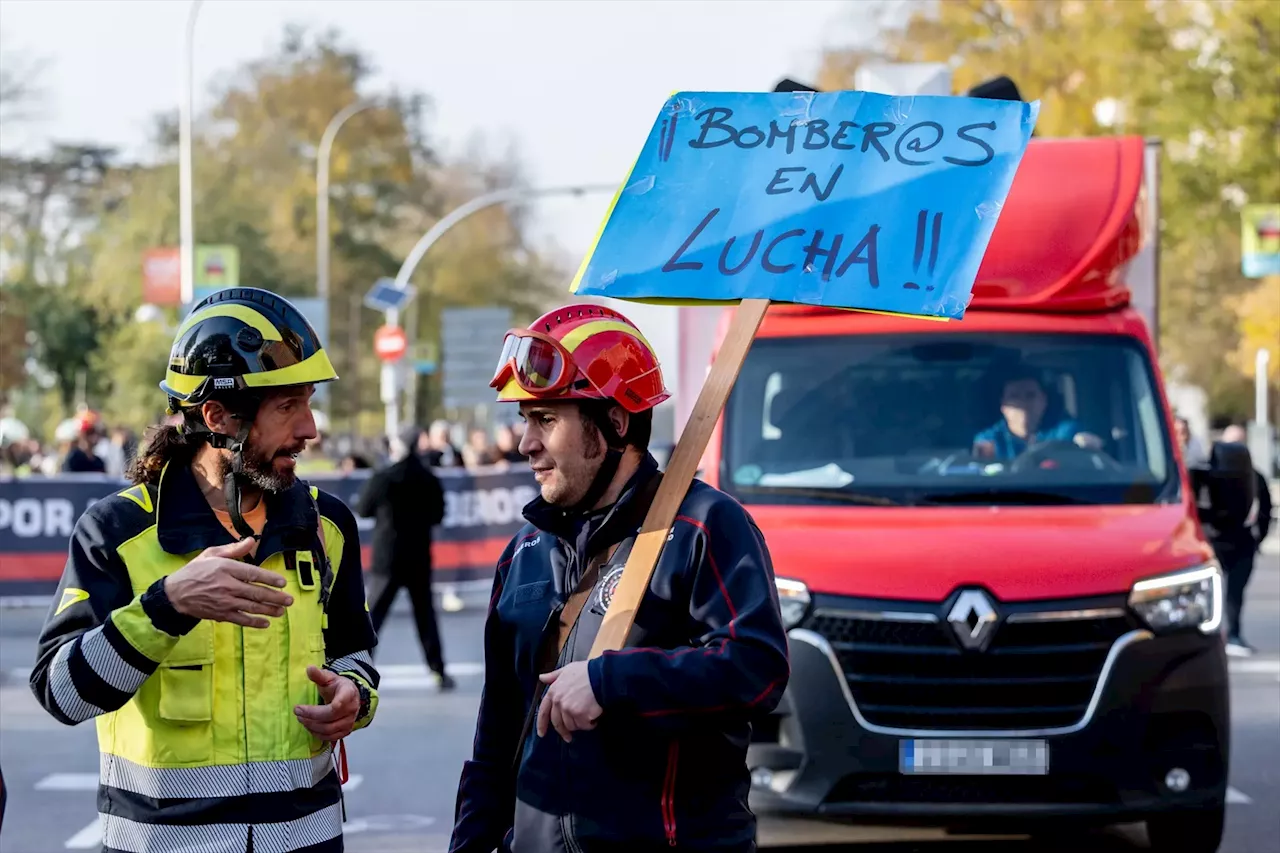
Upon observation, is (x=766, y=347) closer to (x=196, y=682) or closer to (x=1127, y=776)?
(x=1127, y=776)

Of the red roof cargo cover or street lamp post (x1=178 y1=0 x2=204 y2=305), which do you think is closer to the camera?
the red roof cargo cover

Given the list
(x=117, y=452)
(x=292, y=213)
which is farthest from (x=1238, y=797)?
(x=292, y=213)

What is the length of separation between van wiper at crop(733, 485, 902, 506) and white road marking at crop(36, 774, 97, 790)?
3.89 m

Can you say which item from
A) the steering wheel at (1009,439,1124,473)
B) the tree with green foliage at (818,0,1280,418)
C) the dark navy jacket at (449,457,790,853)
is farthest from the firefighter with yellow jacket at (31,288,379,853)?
the tree with green foliage at (818,0,1280,418)

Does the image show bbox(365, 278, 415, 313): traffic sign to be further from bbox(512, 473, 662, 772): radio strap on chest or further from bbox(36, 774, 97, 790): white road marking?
bbox(512, 473, 662, 772): radio strap on chest

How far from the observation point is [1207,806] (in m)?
6.90

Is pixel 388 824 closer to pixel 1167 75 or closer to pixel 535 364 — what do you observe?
pixel 535 364

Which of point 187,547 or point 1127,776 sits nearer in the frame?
point 187,547

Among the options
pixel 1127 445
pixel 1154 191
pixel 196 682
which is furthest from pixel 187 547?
pixel 1154 191

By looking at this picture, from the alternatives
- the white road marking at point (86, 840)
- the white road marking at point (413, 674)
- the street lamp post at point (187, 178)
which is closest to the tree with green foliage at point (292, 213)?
the street lamp post at point (187, 178)

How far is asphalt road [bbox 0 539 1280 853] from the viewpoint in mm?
8172

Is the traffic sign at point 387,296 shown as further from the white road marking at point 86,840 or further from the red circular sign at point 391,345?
the white road marking at point 86,840

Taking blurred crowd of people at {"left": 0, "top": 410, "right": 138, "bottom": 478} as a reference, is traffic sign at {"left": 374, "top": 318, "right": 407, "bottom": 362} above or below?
above

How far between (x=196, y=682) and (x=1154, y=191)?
21.9ft
